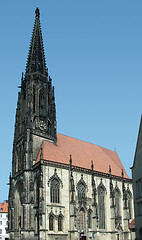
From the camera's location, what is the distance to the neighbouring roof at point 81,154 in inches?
1950

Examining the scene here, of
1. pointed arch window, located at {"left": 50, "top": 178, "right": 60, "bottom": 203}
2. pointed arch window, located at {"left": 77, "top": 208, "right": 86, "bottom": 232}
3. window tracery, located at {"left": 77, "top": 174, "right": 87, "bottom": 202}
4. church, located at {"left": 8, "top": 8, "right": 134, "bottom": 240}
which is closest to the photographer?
church, located at {"left": 8, "top": 8, "right": 134, "bottom": 240}

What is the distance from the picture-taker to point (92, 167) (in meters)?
51.3

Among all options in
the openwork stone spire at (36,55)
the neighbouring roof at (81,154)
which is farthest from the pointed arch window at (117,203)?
the openwork stone spire at (36,55)

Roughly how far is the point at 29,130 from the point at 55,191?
11.2 metres

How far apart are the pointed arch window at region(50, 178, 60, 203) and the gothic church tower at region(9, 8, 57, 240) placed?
310cm

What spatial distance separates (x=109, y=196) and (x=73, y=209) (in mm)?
10116

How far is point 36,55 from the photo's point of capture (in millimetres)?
57125

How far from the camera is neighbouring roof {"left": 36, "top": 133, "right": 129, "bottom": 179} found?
4953cm

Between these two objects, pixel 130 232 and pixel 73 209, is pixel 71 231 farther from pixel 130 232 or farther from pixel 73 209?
pixel 130 232

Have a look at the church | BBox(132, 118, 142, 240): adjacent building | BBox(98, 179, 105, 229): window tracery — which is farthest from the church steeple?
BBox(132, 118, 142, 240): adjacent building

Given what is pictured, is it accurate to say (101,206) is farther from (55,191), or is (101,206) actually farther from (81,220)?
(55,191)

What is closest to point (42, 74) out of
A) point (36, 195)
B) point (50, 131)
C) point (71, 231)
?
point (50, 131)

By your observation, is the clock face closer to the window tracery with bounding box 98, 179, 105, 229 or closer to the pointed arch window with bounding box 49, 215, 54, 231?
the window tracery with bounding box 98, 179, 105, 229

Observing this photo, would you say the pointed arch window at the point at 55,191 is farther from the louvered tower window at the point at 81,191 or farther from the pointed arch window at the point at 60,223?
the louvered tower window at the point at 81,191
